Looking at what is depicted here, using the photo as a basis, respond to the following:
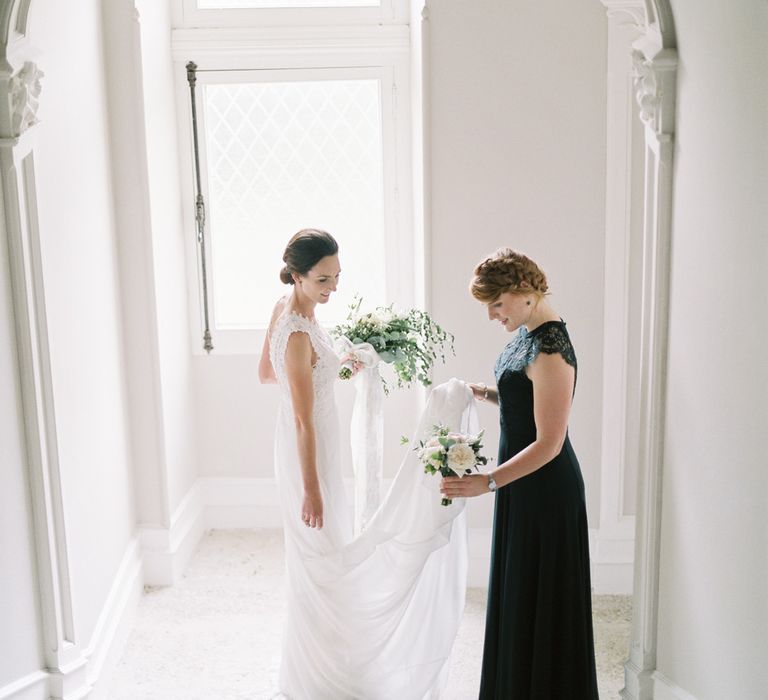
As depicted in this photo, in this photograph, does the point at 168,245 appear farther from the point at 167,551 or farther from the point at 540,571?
the point at 540,571

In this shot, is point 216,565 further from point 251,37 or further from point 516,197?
point 251,37

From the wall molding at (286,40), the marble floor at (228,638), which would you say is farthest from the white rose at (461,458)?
the wall molding at (286,40)

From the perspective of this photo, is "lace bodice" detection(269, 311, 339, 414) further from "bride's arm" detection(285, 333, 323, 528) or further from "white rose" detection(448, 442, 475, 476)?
"white rose" detection(448, 442, 475, 476)

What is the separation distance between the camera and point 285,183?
5.21 metres

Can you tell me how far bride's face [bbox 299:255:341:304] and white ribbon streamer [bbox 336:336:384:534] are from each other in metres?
0.30

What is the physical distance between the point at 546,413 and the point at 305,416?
927 millimetres

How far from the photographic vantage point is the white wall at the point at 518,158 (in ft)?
13.5

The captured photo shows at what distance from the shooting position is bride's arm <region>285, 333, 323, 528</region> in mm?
3279

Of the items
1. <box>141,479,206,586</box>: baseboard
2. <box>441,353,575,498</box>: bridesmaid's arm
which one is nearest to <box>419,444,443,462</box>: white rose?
<box>441,353,575,498</box>: bridesmaid's arm

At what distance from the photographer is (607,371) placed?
435 centimetres

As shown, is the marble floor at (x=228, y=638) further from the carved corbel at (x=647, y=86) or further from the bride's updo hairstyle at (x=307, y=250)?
the carved corbel at (x=647, y=86)

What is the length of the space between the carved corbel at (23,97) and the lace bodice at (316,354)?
112cm

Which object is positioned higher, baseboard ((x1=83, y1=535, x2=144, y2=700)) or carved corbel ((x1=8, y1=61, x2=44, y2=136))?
carved corbel ((x1=8, y1=61, x2=44, y2=136))

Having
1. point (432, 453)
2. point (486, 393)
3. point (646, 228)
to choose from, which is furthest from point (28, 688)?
point (646, 228)
